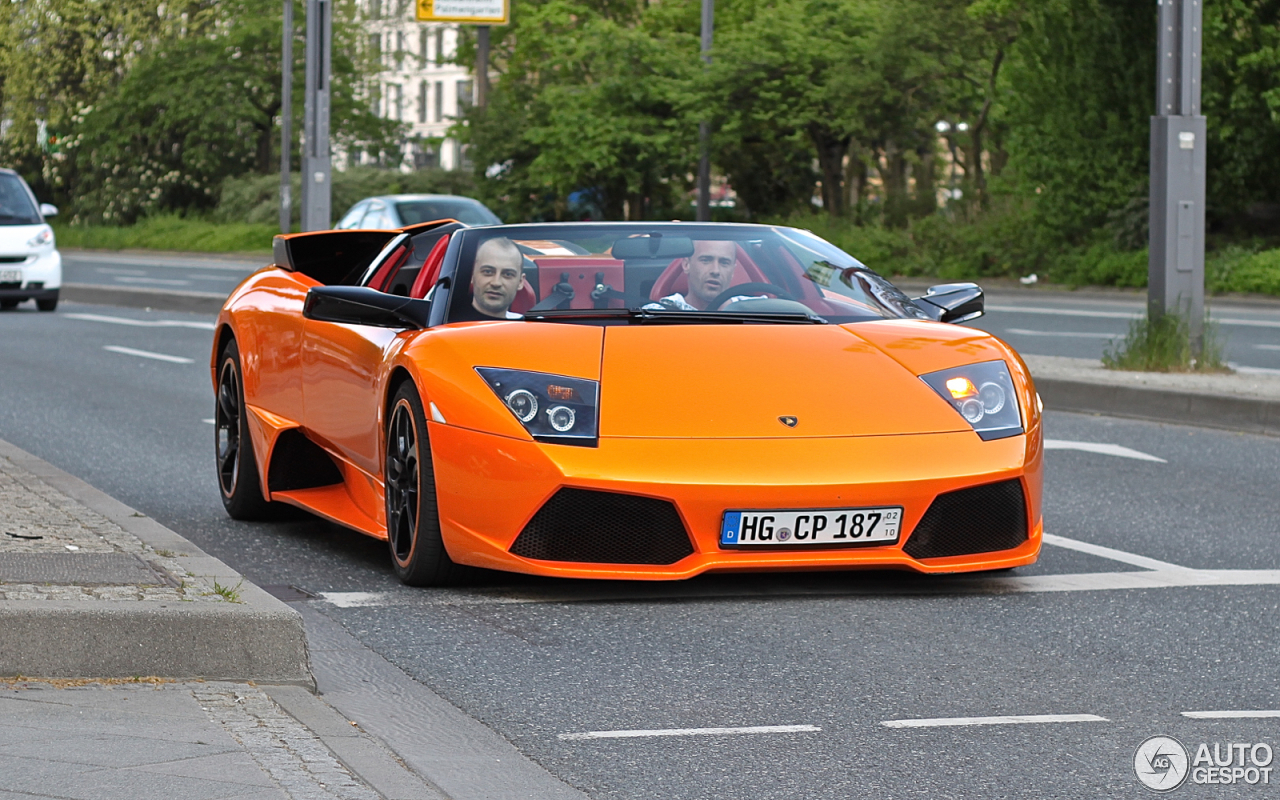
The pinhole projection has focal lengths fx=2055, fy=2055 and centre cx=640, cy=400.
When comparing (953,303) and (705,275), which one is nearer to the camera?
(705,275)

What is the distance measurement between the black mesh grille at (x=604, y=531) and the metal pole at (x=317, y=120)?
17774mm

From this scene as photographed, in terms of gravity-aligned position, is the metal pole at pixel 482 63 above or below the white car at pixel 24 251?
A: above

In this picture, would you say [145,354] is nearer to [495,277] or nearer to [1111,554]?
[495,277]

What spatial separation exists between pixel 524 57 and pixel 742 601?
1888 inches

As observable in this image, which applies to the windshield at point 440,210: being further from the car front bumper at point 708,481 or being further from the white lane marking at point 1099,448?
the car front bumper at point 708,481

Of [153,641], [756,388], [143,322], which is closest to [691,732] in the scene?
[153,641]

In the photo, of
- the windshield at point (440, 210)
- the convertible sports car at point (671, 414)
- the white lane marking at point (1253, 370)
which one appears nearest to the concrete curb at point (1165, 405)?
the white lane marking at point (1253, 370)

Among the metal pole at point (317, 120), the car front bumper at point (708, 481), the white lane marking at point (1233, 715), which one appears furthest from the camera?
the metal pole at point (317, 120)

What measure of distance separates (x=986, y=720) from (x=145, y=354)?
13.9 metres

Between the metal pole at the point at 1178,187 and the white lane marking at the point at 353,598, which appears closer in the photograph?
the white lane marking at the point at 353,598

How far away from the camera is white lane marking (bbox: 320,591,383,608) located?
613 cm

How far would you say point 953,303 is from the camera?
281 inches

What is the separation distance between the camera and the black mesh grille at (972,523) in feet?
19.9

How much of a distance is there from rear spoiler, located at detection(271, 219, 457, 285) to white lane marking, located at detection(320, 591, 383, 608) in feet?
7.62
